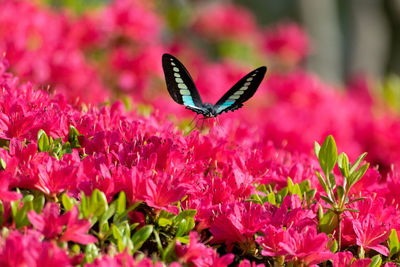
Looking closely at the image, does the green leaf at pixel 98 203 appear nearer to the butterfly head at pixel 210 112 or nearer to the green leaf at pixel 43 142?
the green leaf at pixel 43 142

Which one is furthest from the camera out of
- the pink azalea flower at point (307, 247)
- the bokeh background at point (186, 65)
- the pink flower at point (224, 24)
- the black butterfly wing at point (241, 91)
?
the pink flower at point (224, 24)

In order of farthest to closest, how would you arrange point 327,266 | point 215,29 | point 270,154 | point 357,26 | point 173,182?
point 357,26
point 215,29
point 270,154
point 327,266
point 173,182

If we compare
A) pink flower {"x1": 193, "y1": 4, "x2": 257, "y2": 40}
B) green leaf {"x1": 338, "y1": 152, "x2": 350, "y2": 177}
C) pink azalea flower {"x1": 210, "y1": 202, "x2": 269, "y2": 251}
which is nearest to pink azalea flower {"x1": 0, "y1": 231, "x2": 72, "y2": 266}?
pink azalea flower {"x1": 210, "y1": 202, "x2": 269, "y2": 251}

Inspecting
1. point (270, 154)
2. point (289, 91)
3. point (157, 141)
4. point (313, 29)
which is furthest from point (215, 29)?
point (157, 141)

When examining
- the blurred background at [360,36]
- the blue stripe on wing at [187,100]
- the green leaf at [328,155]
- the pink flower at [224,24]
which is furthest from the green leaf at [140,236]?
the blurred background at [360,36]

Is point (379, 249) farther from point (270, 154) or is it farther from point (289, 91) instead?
point (289, 91)

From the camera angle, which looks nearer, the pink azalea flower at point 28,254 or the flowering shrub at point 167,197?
the pink azalea flower at point 28,254

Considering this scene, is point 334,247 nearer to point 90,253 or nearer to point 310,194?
point 310,194

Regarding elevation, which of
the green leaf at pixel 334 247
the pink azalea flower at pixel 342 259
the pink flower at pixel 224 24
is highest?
the pink flower at pixel 224 24
